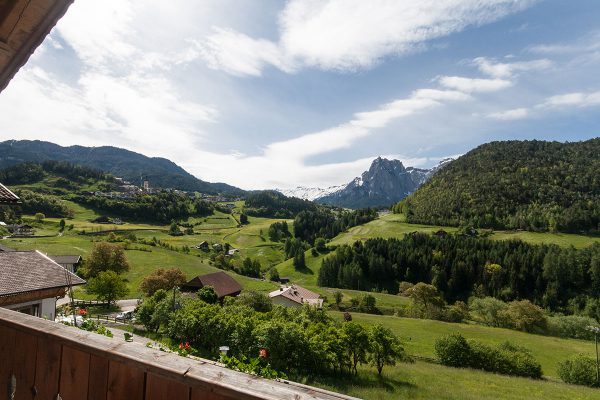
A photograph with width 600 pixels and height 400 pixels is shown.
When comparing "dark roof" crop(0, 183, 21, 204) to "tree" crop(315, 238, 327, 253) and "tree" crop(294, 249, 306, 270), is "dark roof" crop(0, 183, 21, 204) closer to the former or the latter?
"tree" crop(294, 249, 306, 270)

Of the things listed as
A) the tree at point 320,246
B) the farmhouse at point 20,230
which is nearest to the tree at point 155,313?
the farmhouse at point 20,230

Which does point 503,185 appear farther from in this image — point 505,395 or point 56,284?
point 56,284

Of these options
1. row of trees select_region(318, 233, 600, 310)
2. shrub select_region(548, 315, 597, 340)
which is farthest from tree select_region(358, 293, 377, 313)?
shrub select_region(548, 315, 597, 340)

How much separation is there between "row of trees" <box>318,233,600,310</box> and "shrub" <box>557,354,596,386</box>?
6295cm

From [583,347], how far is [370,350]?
158 feet

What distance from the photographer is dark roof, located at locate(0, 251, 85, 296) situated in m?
16.6

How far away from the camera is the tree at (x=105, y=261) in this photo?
226 feet

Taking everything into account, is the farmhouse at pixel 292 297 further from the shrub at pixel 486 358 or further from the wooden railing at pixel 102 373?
the wooden railing at pixel 102 373

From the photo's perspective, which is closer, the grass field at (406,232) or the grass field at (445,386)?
the grass field at (445,386)

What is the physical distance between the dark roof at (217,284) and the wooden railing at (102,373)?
62.1 m

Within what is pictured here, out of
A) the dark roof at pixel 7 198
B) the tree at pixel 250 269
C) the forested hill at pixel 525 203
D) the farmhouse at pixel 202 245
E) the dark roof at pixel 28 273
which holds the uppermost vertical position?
the forested hill at pixel 525 203

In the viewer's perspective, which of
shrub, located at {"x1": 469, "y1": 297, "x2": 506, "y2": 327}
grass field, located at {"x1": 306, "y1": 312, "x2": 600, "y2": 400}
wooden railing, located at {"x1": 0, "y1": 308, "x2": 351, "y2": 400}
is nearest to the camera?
wooden railing, located at {"x1": 0, "y1": 308, "x2": 351, "y2": 400}

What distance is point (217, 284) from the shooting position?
221 feet

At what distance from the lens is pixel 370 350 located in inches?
1307
